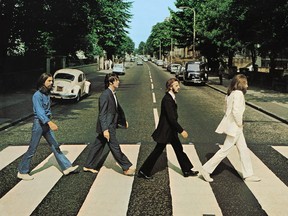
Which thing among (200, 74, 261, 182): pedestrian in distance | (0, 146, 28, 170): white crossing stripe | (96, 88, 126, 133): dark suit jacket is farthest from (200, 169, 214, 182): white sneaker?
(0, 146, 28, 170): white crossing stripe

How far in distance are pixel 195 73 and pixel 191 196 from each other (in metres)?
25.5

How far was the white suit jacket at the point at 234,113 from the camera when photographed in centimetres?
614

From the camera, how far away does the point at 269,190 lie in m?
5.89

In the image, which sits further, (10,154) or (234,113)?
(10,154)

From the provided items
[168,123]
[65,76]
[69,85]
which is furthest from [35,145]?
[65,76]

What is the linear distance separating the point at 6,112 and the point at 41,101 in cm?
876

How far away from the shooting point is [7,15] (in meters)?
23.2

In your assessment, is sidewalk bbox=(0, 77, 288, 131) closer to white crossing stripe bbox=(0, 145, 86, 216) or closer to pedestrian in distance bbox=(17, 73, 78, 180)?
white crossing stripe bbox=(0, 145, 86, 216)

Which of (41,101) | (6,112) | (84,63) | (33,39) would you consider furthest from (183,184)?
(84,63)

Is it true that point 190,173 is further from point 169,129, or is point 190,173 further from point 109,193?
point 109,193

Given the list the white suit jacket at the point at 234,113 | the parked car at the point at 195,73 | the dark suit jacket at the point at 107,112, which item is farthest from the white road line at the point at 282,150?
the parked car at the point at 195,73

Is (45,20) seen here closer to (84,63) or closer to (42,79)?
(42,79)

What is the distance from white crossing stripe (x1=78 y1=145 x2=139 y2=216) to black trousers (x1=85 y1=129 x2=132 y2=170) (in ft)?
0.74

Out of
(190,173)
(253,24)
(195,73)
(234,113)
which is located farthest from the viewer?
(195,73)
